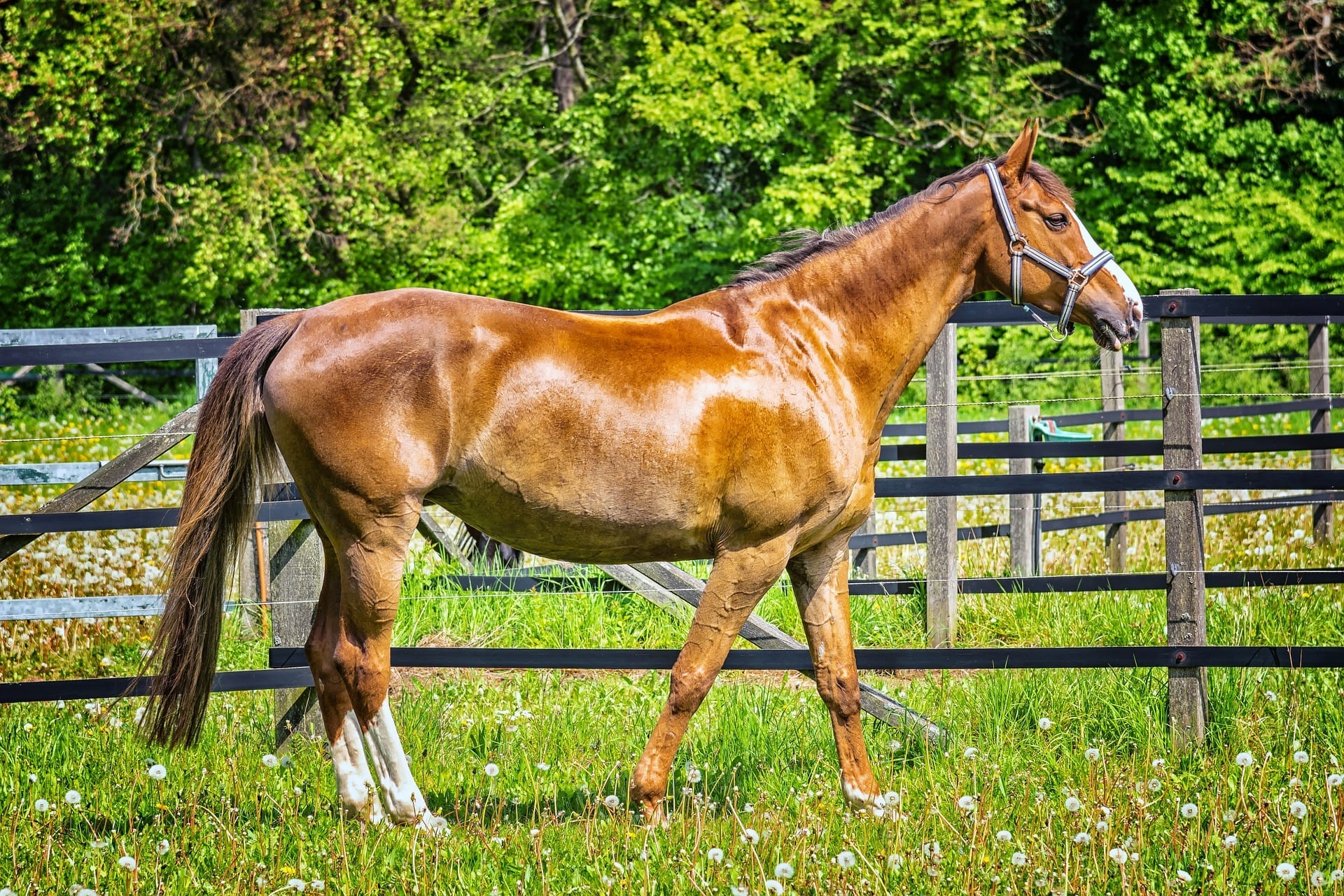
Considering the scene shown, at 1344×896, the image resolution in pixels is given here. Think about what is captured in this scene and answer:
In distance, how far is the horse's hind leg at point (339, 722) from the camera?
163 inches

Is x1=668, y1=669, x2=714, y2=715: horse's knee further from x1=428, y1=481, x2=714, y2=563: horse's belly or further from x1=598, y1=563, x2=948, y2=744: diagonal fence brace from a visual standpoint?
x1=598, y1=563, x2=948, y2=744: diagonal fence brace

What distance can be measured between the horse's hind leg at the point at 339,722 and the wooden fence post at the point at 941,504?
134 inches

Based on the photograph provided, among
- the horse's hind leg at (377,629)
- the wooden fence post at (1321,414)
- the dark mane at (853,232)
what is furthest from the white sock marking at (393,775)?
the wooden fence post at (1321,414)

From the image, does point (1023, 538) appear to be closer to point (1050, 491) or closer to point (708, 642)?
point (1050, 491)

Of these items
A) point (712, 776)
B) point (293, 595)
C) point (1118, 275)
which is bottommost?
point (712, 776)

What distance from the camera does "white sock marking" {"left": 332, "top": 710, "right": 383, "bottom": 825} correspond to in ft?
13.5

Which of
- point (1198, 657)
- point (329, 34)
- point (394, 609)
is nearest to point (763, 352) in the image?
point (394, 609)

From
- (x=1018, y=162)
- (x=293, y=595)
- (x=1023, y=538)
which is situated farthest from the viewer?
(x=1023, y=538)

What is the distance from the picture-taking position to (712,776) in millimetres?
4625

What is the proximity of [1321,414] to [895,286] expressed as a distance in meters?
6.88

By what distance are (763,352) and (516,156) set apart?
19.2m

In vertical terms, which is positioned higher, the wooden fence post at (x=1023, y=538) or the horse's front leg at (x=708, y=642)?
the horse's front leg at (x=708, y=642)

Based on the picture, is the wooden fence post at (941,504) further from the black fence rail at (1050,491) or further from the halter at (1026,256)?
the halter at (1026,256)

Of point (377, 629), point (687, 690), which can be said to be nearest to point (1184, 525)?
point (687, 690)
